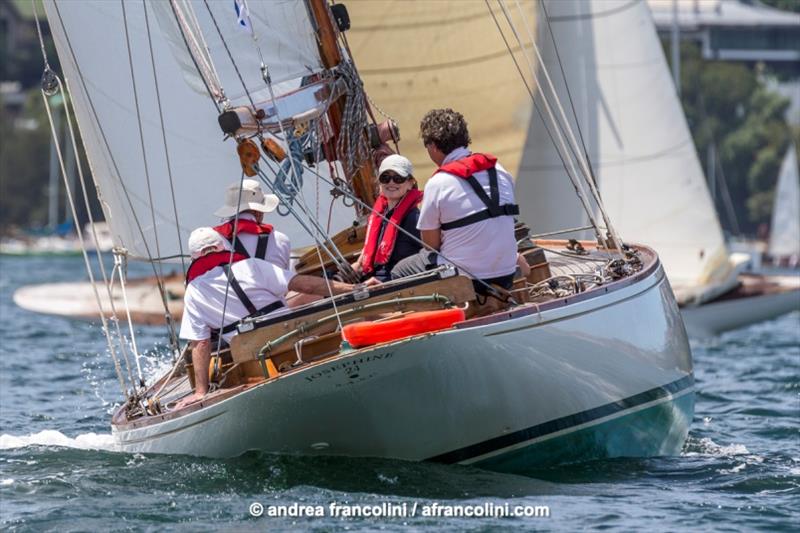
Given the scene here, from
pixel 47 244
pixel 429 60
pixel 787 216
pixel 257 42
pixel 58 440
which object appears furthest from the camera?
pixel 47 244

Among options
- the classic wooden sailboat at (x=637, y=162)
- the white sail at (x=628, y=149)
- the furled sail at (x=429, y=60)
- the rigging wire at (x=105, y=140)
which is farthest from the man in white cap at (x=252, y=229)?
the white sail at (x=628, y=149)

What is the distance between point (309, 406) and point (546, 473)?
4.25 feet

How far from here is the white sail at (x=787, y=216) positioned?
4597 centimetres

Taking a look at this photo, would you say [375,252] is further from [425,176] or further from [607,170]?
[607,170]

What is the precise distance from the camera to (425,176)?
15984mm

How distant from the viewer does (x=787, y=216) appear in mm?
46562

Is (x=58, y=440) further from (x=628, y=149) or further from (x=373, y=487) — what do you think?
(x=628, y=149)

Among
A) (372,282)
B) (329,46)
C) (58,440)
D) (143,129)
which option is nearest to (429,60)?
(143,129)

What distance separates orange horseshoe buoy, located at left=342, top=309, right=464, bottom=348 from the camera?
7.68 metres

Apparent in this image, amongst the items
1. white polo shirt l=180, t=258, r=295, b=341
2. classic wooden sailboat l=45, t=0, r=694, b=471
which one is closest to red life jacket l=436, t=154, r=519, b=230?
classic wooden sailboat l=45, t=0, r=694, b=471

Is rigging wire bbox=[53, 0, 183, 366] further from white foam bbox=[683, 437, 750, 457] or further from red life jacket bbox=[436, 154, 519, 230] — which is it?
white foam bbox=[683, 437, 750, 457]

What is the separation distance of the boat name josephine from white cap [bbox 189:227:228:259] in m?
1.09

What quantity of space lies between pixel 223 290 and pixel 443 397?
1.33 meters

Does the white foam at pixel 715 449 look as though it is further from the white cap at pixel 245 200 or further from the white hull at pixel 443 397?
the white cap at pixel 245 200
